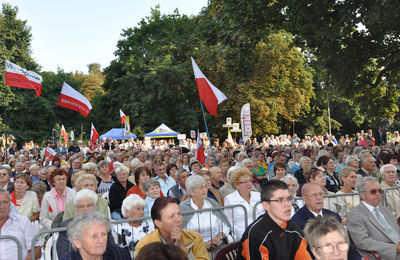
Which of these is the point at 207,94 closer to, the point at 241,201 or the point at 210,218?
the point at 241,201

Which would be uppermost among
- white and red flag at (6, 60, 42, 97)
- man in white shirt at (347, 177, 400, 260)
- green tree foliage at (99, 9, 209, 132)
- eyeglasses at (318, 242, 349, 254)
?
green tree foliage at (99, 9, 209, 132)

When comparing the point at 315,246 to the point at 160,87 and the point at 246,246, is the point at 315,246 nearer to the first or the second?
the point at 246,246

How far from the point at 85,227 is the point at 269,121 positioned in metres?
36.0

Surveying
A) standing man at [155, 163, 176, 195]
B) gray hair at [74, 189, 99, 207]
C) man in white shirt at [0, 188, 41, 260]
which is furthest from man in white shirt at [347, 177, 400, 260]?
standing man at [155, 163, 176, 195]

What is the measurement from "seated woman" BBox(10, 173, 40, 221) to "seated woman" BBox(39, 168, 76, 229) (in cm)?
50

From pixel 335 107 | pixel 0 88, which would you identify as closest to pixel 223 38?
pixel 0 88

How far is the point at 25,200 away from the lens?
7109 millimetres

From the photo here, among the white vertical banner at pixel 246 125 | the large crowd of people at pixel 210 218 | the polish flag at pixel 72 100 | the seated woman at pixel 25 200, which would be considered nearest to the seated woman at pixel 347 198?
the large crowd of people at pixel 210 218

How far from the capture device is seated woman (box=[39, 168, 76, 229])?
21.8ft

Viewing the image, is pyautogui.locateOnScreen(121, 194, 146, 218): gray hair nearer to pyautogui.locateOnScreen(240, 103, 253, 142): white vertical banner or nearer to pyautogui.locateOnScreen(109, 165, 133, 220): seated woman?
pyautogui.locateOnScreen(109, 165, 133, 220): seated woman

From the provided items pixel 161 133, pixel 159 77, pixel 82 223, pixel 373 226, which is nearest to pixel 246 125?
pixel 373 226

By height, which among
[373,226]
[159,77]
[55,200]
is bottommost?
[373,226]

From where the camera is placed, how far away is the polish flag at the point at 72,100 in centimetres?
1515

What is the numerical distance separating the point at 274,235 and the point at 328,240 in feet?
2.04
